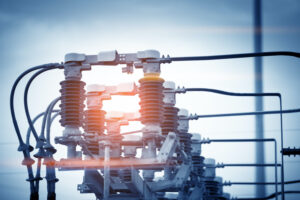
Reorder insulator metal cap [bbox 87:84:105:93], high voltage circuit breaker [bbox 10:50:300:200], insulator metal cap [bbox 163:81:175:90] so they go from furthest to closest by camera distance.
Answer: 1. insulator metal cap [bbox 163:81:175:90]
2. insulator metal cap [bbox 87:84:105:93]
3. high voltage circuit breaker [bbox 10:50:300:200]

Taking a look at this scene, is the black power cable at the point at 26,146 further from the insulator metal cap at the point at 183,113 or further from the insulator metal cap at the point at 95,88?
the insulator metal cap at the point at 183,113

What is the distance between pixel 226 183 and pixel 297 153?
14.4ft

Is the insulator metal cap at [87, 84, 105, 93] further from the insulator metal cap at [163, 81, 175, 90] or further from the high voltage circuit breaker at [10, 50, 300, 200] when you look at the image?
the insulator metal cap at [163, 81, 175, 90]

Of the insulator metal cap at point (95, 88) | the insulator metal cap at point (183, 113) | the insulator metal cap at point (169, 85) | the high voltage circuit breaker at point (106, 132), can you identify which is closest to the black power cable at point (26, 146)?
the high voltage circuit breaker at point (106, 132)

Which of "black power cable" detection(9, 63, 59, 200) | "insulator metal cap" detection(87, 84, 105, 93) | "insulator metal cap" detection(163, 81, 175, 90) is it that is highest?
"insulator metal cap" detection(163, 81, 175, 90)

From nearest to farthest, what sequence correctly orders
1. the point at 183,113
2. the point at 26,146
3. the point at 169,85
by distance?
the point at 26,146 → the point at 169,85 → the point at 183,113

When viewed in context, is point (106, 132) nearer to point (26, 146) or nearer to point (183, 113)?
point (26, 146)

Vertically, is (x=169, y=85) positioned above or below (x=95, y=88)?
above

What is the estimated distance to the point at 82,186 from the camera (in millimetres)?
6305

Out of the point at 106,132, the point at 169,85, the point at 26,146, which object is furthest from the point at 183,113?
the point at 26,146

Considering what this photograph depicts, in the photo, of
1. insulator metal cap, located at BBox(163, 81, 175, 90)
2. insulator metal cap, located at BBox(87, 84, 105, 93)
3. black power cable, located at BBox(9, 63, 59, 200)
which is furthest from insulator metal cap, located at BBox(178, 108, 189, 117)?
black power cable, located at BBox(9, 63, 59, 200)

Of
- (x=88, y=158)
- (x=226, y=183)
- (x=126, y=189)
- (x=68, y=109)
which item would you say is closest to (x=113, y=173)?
(x=126, y=189)

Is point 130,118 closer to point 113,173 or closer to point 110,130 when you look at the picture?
point 110,130

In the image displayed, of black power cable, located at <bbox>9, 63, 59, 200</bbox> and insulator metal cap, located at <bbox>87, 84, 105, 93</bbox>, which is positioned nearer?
black power cable, located at <bbox>9, 63, 59, 200</bbox>
